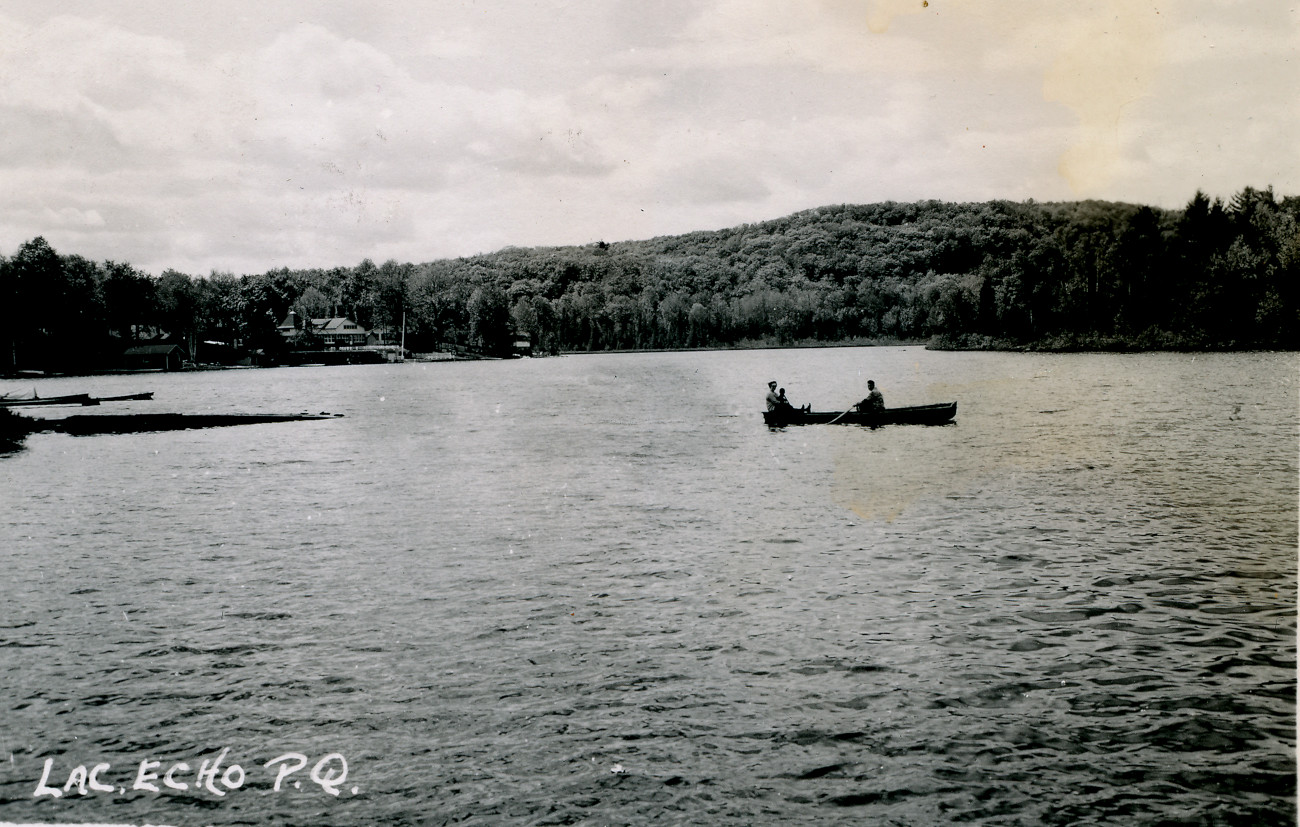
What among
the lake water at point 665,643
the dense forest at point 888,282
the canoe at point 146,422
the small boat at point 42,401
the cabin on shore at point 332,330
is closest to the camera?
the lake water at point 665,643

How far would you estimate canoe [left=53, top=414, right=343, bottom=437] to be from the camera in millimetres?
40906

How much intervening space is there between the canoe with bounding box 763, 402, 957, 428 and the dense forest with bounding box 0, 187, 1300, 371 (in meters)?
3.64

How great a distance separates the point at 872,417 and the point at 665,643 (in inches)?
856

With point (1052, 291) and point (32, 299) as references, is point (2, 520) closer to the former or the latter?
point (32, 299)

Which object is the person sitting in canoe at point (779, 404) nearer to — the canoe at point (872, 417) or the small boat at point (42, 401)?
the canoe at point (872, 417)

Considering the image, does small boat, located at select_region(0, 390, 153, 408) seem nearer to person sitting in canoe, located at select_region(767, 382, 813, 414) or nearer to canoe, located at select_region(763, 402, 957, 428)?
person sitting in canoe, located at select_region(767, 382, 813, 414)

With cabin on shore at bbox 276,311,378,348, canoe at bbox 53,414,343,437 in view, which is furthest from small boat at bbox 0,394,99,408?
cabin on shore at bbox 276,311,378,348

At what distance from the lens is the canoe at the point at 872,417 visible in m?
32.0

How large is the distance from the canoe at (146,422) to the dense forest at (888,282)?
483cm

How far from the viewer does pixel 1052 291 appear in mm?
35906

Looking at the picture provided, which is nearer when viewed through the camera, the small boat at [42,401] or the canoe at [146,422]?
the canoe at [146,422]

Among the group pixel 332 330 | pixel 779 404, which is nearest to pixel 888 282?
pixel 779 404

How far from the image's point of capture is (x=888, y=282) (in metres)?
34.4

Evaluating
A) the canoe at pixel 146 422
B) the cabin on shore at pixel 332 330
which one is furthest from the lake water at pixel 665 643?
the cabin on shore at pixel 332 330
